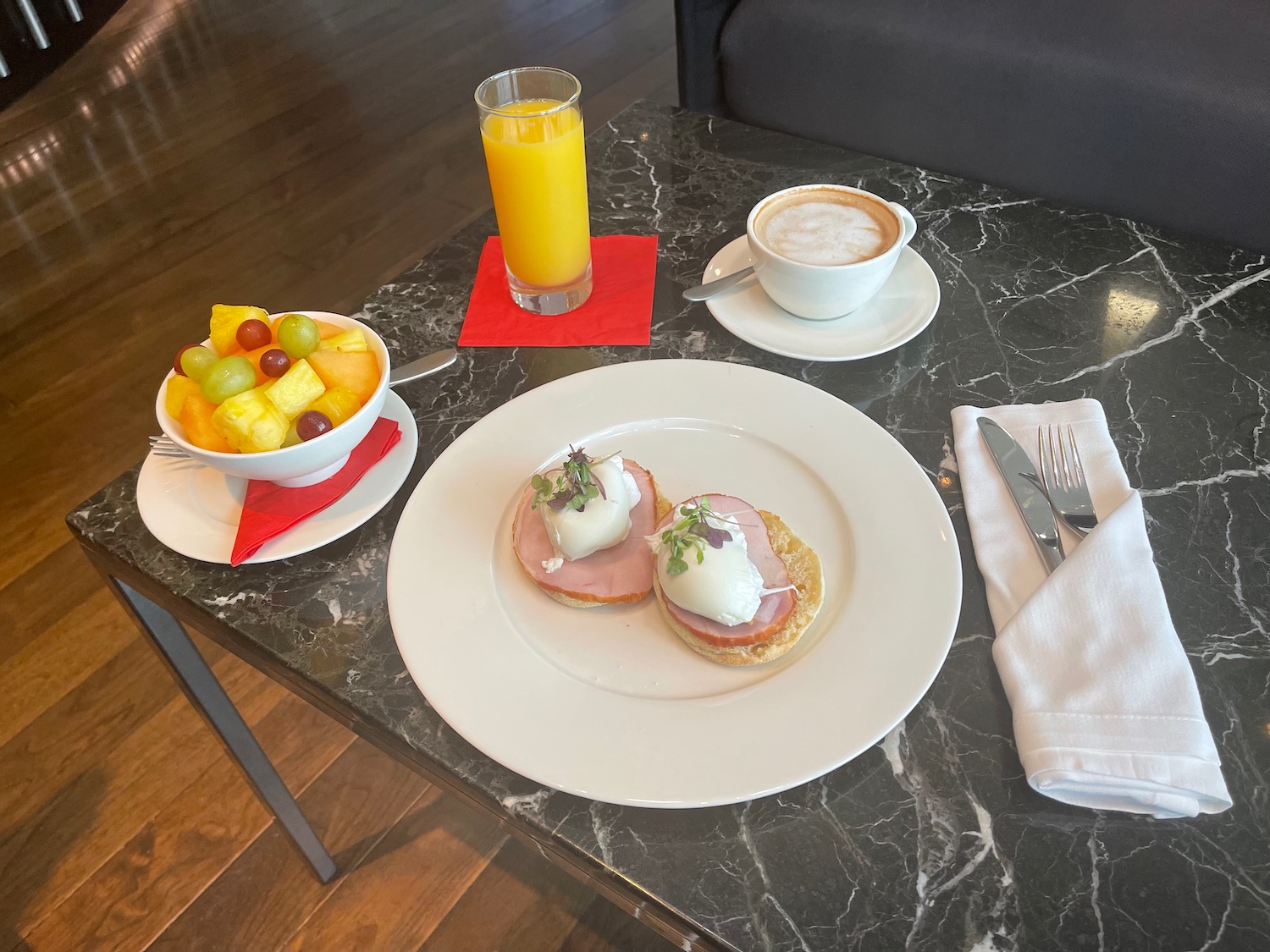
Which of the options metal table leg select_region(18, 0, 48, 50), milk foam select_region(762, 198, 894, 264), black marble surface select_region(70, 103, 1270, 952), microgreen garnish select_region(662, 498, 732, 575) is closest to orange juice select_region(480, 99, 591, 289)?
black marble surface select_region(70, 103, 1270, 952)

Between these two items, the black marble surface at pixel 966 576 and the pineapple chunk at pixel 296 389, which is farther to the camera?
the pineapple chunk at pixel 296 389

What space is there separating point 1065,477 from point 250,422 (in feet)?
2.34

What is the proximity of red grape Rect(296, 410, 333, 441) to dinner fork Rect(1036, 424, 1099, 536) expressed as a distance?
635 millimetres

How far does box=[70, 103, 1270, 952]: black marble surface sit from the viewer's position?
0.60 meters

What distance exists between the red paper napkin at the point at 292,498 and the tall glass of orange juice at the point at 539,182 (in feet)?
0.91

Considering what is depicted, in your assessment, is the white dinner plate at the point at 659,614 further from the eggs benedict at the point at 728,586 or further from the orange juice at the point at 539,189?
the orange juice at the point at 539,189

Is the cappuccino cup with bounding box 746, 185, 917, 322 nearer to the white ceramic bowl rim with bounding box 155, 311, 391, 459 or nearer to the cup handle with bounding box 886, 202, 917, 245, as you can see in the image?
the cup handle with bounding box 886, 202, 917, 245

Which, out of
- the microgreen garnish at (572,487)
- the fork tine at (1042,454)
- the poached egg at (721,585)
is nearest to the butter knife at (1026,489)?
the fork tine at (1042,454)

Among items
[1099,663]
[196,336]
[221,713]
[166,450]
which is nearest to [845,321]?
[1099,663]

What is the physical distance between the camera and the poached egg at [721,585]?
0.68 metres

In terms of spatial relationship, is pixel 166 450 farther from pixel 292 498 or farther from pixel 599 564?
pixel 599 564

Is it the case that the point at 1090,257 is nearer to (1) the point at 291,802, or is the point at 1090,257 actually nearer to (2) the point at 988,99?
(2) the point at 988,99

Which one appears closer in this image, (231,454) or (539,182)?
(231,454)

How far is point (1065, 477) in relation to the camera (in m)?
0.83
